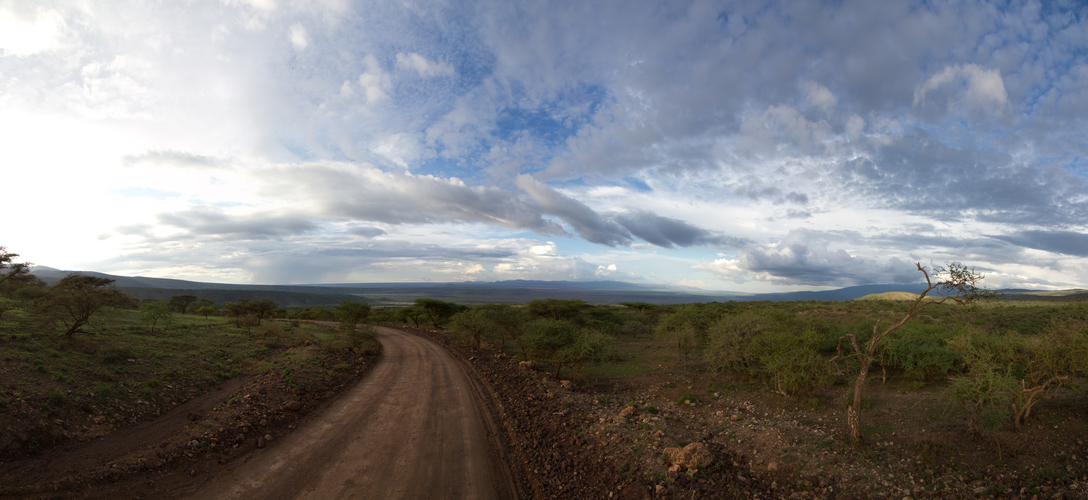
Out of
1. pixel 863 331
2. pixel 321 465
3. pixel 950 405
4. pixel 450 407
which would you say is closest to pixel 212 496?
pixel 321 465

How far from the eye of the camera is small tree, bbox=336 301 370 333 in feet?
115

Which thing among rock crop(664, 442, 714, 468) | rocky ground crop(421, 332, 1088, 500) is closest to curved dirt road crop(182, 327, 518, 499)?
rocky ground crop(421, 332, 1088, 500)

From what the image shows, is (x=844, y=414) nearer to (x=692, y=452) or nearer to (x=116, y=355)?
(x=692, y=452)

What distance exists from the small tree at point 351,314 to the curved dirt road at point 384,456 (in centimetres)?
1895

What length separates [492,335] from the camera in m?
31.5

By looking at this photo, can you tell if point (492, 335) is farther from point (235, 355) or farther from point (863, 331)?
point (863, 331)

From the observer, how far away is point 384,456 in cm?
1067

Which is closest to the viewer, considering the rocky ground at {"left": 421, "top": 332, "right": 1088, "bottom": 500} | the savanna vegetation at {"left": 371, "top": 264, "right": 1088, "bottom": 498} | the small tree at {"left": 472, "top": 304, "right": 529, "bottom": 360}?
the rocky ground at {"left": 421, "top": 332, "right": 1088, "bottom": 500}

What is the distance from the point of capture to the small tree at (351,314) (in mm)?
34906

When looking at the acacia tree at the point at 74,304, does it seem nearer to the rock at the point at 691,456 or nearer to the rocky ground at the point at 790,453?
the rocky ground at the point at 790,453

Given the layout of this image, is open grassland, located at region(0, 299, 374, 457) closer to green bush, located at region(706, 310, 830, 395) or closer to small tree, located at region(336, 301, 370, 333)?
small tree, located at region(336, 301, 370, 333)

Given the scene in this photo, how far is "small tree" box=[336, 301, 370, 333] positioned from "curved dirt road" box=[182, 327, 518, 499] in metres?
18.9

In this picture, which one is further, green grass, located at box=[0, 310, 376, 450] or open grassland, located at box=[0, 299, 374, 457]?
green grass, located at box=[0, 310, 376, 450]

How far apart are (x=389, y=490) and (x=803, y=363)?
15495 millimetres
